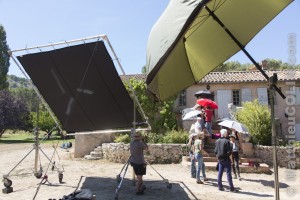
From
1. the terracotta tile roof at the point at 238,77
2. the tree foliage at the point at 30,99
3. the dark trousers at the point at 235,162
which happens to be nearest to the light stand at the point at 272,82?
the tree foliage at the point at 30,99

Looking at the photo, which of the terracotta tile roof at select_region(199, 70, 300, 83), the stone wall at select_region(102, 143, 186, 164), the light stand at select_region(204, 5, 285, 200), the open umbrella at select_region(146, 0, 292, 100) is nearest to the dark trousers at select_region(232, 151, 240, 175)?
the stone wall at select_region(102, 143, 186, 164)

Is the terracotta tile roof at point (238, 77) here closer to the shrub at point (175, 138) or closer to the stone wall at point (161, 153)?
the shrub at point (175, 138)

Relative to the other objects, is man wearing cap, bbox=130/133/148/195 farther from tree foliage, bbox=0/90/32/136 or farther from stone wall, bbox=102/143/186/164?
tree foliage, bbox=0/90/32/136

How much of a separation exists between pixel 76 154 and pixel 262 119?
1098 cm

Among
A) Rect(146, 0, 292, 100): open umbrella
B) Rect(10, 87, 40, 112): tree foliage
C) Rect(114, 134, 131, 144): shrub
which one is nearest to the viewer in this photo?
Rect(146, 0, 292, 100): open umbrella

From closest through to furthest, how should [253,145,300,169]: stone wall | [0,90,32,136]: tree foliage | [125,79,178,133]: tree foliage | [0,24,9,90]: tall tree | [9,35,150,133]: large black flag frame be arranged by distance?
[9,35,150,133]: large black flag frame, [253,145,300,169]: stone wall, [125,79,178,133]: tree foliage, [0,90,32,136]: tree foliage, [0,24,9,90]: tall tree

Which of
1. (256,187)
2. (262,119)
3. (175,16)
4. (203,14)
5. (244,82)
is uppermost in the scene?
(244,82)

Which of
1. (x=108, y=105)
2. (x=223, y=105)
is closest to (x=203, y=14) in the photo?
(x=108, y=105)

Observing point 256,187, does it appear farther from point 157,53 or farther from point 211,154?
point 157,53

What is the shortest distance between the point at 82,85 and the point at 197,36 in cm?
474

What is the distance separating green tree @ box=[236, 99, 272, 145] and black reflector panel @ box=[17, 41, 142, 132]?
962 centimetres

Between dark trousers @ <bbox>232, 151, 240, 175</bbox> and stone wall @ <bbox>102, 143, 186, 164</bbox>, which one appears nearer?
dark trousers @ <bbox>232, 151, 240, 175</bbox>

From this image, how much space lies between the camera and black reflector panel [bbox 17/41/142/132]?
847 cm

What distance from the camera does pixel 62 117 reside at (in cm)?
970
